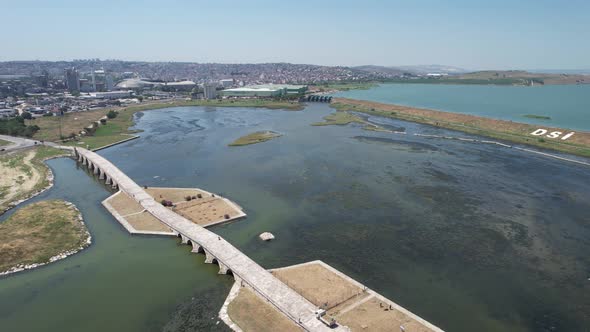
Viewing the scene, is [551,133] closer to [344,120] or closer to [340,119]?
[344,120]

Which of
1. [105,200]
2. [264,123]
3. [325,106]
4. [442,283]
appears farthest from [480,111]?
[105,200]

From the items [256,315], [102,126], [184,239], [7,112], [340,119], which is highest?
[340,119]

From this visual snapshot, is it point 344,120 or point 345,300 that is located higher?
point 344,120

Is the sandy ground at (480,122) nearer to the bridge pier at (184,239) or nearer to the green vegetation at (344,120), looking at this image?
the green vegetation at (344,120)

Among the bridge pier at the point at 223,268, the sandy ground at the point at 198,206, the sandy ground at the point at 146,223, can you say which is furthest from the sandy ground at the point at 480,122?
the sandy ground at the point at 146,223

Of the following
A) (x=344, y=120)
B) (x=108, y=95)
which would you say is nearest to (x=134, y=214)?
(x=344, y=120)

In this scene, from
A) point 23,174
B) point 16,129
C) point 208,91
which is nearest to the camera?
point 23,174

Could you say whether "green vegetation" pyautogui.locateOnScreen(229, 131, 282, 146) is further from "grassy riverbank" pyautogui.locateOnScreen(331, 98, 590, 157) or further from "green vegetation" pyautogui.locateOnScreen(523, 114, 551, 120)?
"green vegetation" pyautogui.locateOnScreen(523, 114, 551, 120)

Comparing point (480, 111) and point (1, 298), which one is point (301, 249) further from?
point (480, 111)
